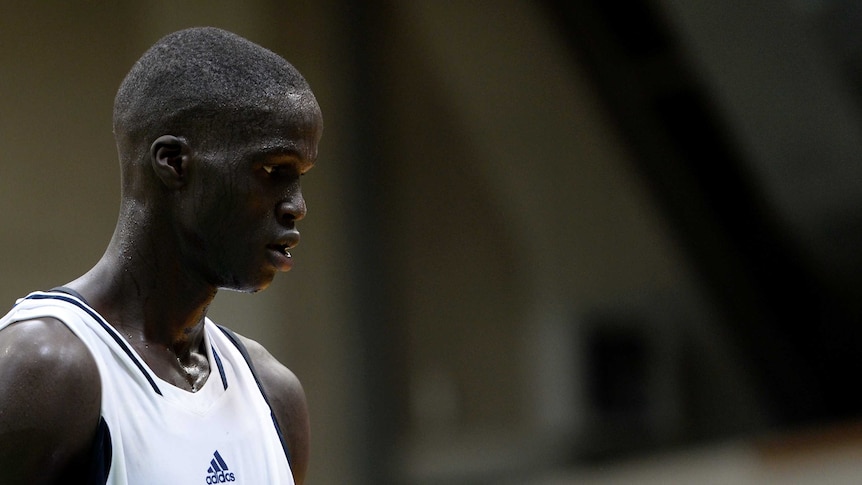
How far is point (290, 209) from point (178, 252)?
18 centimetres

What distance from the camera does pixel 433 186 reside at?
24.1 feet

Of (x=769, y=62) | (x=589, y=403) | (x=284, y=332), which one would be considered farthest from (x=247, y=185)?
(x=589, y=403)

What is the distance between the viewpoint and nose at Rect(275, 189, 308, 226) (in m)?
1.72

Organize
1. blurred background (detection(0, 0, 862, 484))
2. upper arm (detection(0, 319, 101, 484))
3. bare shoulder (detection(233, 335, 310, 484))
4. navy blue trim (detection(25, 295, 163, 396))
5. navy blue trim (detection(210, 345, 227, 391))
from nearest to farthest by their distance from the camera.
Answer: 1. upper arm (detection(0, 319, 101, 484))
2. navy blue trim (detection(25, 295, 163, 396))
3. navy blue trim (detection(210, 345, 227, 391))
4. bare shoulder (detection(233, 335, 310, 484))
5. blurred background (detection(0, 0, 862, 484))

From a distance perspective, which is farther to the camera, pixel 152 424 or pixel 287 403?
pixel 287 403

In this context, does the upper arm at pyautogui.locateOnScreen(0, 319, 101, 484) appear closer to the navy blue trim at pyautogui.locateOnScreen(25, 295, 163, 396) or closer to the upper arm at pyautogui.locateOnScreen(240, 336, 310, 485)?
the navy blue trim at pyautogui.locateOnScreen(25, 295, 163, 396)

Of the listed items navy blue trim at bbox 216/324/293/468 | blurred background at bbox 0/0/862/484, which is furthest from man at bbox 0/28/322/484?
blurred background at bbox 0/0/862/484

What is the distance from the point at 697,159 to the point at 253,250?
594 cm

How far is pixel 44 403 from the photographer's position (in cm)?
153

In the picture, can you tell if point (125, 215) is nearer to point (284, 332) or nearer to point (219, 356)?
point (219, 356)

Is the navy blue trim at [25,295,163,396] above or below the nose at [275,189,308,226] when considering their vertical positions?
below

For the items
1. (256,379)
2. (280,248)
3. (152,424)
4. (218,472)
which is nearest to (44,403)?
(152,424)

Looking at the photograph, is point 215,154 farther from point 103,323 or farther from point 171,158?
point 103,323

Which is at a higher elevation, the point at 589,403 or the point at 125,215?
the point at 125,215
